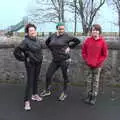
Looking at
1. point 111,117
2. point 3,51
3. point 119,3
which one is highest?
point 119,3

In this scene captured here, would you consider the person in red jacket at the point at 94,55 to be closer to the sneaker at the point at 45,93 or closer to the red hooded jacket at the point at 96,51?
the red hooded jacket at the point at 96,51

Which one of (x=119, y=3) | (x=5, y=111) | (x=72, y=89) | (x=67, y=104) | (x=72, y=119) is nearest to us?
(x=72, y=119)

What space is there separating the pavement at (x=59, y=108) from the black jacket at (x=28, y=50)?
92cm

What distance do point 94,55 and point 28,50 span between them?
50.1 inches

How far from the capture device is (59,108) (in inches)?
299

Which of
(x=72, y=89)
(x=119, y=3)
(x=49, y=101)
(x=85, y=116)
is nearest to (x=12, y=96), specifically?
(x=49, y=101)

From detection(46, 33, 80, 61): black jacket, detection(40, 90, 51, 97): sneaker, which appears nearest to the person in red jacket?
detection(46, 33, 80, 61): black jacket

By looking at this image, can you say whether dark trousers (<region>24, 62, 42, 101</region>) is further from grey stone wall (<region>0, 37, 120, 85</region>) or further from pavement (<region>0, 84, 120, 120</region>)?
grey stone wall (<region>0, 37, 120, 85</region>)

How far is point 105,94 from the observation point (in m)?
8.88

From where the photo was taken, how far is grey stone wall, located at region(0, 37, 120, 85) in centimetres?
968

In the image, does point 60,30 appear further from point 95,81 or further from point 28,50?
point 95,81

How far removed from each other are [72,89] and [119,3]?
A: 2055 centimetres

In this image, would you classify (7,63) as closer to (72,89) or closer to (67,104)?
(72,89)

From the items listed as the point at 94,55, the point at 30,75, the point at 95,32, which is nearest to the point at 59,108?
the point at 30,75
